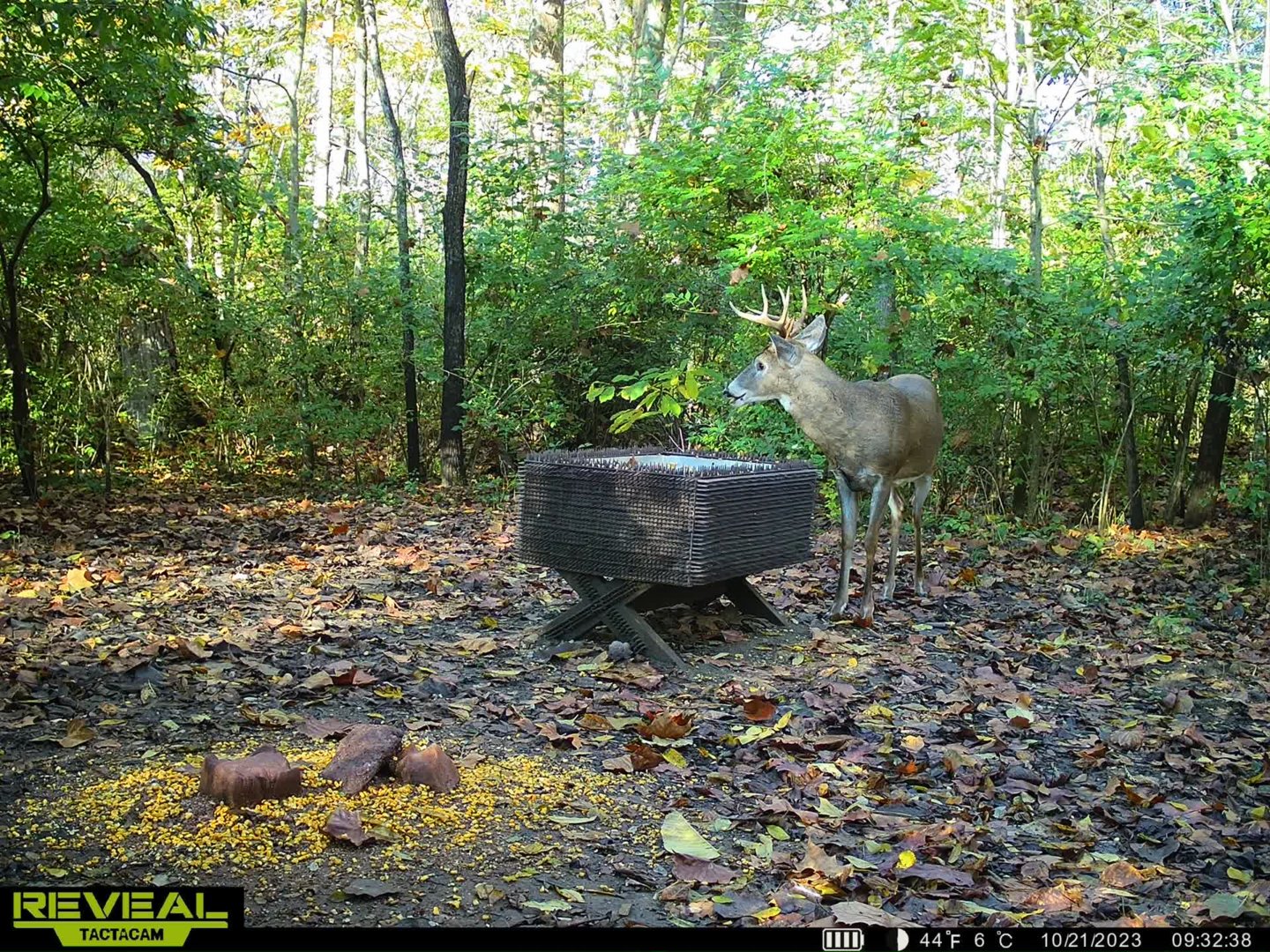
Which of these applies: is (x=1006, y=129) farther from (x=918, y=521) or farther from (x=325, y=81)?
(x=325, y=81)

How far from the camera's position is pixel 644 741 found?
479 centimetres

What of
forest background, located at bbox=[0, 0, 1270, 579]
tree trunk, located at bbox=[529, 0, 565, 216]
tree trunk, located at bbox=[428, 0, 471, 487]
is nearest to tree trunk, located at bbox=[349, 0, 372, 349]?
forest background, located at bbox=[0, 0, 1270, 579]

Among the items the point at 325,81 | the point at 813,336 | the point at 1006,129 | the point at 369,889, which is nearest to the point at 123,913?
the point at 369,889

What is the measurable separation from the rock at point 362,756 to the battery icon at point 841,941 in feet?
5.56

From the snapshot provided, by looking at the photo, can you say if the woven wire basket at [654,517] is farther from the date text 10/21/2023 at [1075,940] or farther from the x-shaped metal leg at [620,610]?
the date text 10/21/2023 at [1075,940]

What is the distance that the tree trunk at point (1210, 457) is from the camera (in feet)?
32.3

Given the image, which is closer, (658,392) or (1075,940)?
(1075,940)

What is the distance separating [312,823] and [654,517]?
266 cm

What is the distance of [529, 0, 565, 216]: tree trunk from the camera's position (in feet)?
40.4

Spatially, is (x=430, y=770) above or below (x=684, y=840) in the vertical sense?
above

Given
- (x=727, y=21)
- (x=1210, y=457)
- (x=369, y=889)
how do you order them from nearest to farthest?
1. (x=369, y=889)
2. (x=1210, y=457)
3. (x=727, y=21)

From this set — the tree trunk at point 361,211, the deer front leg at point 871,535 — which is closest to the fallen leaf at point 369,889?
the deer front leg at point 871,535

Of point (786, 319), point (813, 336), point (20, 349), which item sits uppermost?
point (786, 319)

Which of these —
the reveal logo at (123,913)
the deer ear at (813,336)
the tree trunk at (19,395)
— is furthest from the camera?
the tree trunk at (19,395)
